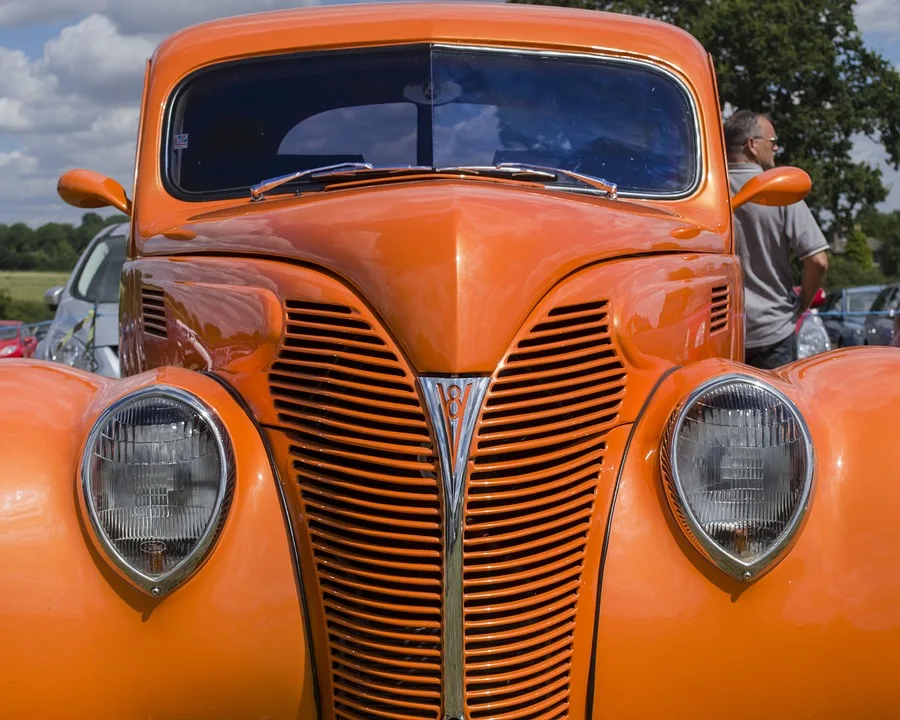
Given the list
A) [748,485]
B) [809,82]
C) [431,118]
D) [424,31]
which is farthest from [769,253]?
[809,82]

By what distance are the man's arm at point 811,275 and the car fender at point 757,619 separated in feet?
11.9

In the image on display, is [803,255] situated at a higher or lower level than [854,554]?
higher

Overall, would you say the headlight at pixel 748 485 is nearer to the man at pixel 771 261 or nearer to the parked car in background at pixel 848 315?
the man at pixel 771 261

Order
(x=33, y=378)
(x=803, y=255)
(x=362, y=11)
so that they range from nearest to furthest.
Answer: (x=33, y=378), (x=362, y=11), (x=803, y=255)

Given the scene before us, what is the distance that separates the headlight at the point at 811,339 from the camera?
7.38 m

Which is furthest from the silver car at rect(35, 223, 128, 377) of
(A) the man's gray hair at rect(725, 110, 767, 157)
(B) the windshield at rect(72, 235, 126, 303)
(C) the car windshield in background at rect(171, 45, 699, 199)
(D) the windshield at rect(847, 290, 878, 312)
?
(D) the windshield at rect(847, 290, 878, 312)

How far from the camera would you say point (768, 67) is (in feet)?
119

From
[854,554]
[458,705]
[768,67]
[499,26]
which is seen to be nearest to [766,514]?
[854,554]

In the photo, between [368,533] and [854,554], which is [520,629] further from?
[854,554]

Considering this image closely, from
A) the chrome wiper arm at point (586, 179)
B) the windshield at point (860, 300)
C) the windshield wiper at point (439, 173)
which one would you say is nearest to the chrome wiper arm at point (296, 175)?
the windshield wiper at point (439, 173)

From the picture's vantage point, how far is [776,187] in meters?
4.06

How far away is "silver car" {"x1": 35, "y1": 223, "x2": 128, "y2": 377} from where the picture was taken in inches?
367

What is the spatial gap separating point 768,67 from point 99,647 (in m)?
36.5

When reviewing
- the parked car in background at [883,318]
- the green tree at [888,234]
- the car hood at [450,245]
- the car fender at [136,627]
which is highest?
the green tree at [888,234]
